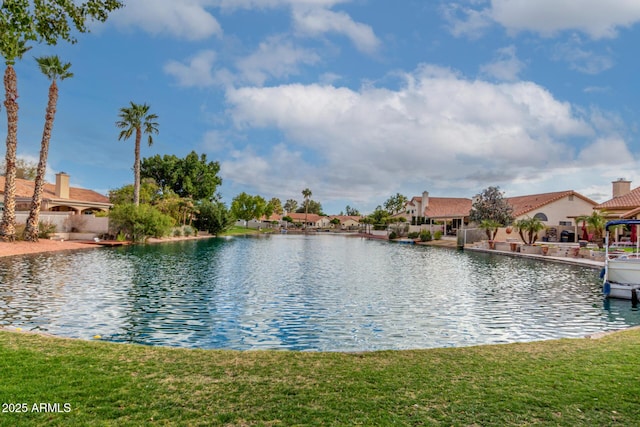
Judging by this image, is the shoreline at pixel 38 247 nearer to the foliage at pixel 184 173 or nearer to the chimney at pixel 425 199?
the foliage at pixel 184 173

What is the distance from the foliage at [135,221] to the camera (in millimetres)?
33781

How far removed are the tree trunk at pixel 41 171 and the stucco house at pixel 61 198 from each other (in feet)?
37.3

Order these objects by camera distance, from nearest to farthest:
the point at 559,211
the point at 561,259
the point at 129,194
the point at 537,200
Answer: the point at 561,259, the point at 559,211, the point at 537,200, the point at 129,194

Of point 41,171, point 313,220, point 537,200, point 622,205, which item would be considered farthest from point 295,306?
point 313,220

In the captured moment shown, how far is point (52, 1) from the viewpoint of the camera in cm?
729

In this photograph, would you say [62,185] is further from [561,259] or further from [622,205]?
[622,205]

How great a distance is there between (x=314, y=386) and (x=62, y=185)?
146 ft

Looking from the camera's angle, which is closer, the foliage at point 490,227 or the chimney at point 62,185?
the foliage at point 490,227

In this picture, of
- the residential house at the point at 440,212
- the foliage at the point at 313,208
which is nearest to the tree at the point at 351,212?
the foliage at the point at 313,208

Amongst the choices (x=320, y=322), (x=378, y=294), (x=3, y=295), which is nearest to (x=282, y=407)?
(x=320, y=322)

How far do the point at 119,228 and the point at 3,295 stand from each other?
25.3m

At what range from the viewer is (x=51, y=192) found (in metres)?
40.4

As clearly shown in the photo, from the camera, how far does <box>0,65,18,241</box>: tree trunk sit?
24.6m

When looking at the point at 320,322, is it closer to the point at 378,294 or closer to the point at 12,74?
the point at 378,294
